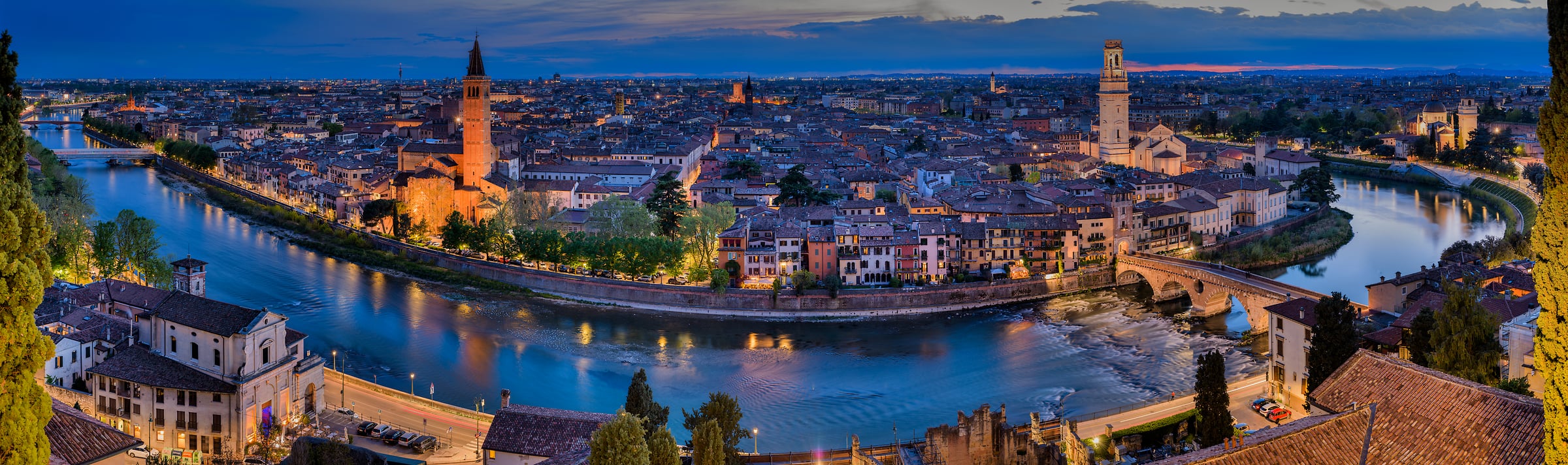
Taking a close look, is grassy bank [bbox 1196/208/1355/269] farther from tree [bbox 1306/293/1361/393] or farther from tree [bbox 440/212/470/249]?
tree [bbox 440/212/470/249]

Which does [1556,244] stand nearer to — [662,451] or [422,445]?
[662,451]

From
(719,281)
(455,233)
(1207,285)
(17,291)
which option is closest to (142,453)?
(17,291)

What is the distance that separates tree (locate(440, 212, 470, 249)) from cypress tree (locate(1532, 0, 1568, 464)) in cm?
1546

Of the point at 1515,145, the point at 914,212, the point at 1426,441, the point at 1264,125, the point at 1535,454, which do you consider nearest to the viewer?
the point at 1535,454

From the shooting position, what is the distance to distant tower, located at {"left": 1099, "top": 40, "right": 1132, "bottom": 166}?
27047mm

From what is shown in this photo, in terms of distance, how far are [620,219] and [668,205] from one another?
1.24 m

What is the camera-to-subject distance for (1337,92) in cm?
6366

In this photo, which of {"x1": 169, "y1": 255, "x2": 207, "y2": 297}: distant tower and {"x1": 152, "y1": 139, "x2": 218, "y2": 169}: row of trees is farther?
{"x1": 152, "y1": 139, "x2": 218, "y2": 169}: row of trees

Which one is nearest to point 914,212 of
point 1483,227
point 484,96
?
point 484,96

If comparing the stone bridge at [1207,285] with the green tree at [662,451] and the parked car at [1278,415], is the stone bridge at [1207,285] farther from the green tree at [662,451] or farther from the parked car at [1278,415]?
the green tree at [662,451]

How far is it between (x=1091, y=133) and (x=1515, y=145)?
33.6 ft

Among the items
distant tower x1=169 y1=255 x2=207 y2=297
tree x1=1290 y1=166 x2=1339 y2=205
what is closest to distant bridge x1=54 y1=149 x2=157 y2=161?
distant tower x1=169 y1=255 x2=207 y2=297

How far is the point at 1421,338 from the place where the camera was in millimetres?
9078

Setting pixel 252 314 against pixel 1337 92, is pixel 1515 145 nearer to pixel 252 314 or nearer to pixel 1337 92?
pixel 252 314
